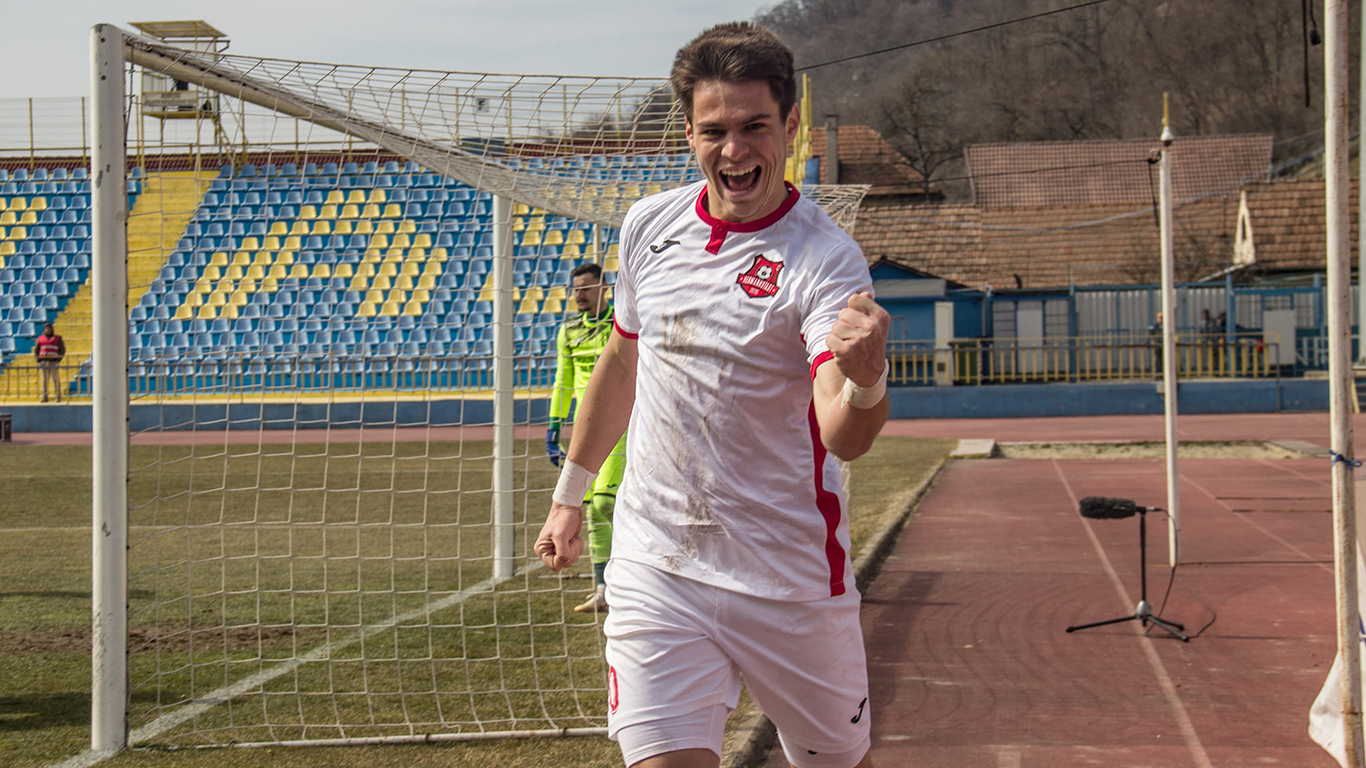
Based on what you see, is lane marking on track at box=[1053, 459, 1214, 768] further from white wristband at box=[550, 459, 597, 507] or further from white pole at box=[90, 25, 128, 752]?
white pole at box=[90, 25, 128, 752]

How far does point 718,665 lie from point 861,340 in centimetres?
83

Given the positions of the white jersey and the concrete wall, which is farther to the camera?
the concrete wall

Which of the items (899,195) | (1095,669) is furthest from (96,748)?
(899,195)

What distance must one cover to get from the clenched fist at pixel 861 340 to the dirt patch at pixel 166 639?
14.7ft

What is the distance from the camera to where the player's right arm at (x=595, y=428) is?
108 inches

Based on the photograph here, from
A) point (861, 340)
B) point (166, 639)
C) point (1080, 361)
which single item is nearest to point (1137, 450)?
point (1080, 361)

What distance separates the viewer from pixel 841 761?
249 cm

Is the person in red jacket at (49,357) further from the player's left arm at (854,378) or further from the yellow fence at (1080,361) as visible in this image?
the player's left arm at (854,378)

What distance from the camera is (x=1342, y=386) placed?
3.69m

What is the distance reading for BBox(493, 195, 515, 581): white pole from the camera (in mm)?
6383

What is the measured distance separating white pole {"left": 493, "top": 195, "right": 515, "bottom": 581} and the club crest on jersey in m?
3.82

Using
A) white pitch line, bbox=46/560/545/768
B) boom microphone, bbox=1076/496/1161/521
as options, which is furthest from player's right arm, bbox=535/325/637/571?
boom microphone, bbox=1076/496/1161/521

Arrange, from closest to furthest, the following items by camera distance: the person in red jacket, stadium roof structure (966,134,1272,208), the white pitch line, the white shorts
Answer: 1. the white shorts
2. the white pitch line
3. the person in red jacket
4. stadium roof structure (966,134,1272,208)

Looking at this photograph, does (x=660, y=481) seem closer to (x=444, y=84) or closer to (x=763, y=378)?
(x=763, y=378)
